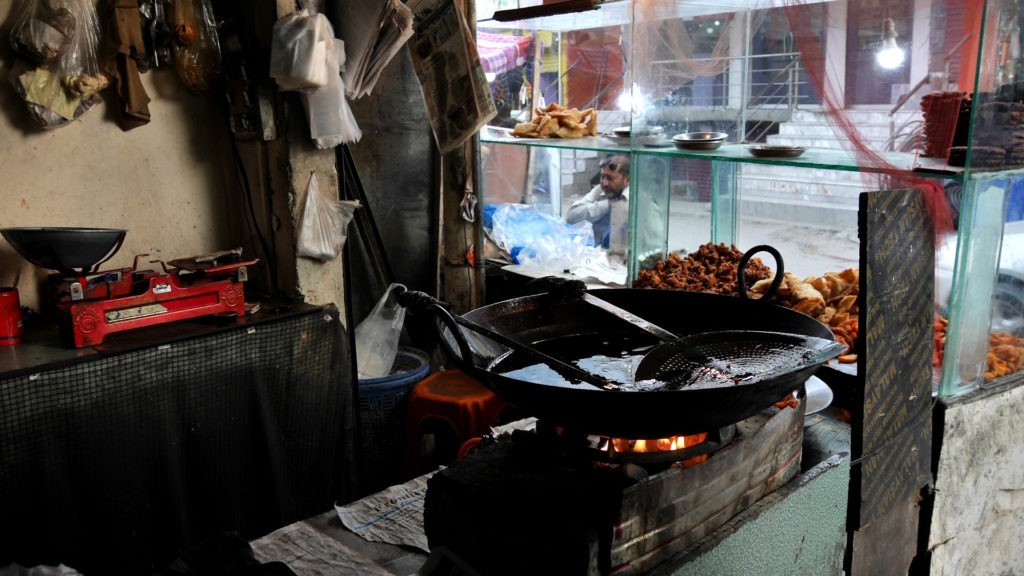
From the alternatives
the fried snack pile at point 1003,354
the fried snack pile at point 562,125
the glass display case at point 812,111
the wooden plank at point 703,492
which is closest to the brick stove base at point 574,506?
the wooden plank at point 703,492

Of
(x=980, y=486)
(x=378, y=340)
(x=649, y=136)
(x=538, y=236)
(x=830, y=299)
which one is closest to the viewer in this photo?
(x=980, y=486)

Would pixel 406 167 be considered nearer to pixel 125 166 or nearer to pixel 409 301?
pixel 125 166

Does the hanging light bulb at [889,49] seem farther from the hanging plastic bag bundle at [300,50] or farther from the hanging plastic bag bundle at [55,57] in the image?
the hanging plastic bag bundle at [55,57]

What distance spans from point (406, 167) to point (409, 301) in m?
3.27

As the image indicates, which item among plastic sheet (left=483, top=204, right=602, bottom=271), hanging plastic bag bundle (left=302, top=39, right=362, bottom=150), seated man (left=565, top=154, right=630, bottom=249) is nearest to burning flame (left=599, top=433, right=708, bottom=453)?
hanging plastic bag bundle (left=302, top=39, right=362, bottom=150)

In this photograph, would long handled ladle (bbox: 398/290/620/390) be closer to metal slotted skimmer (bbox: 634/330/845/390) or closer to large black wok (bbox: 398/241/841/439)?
large black wok (bbox: 398/241/841/439)

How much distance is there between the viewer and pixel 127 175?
3.70 metres

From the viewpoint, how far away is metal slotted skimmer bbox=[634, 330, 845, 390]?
1508 mm

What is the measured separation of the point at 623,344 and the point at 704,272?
1731mm

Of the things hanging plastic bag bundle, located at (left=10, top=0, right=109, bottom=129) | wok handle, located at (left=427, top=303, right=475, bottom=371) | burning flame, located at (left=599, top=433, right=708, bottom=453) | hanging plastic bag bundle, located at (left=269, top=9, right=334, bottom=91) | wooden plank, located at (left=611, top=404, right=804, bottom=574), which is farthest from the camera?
hanging plastic bag bundle, located at (left=269, top=9, right=334, bottom=91)

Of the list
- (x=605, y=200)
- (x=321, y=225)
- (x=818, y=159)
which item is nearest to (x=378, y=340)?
(x=321, y=225)

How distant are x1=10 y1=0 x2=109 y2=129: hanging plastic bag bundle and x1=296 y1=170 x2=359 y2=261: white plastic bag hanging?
1.05m

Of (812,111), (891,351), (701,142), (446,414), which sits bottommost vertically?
(446,414)

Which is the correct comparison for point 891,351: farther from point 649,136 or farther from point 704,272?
point 649,136
